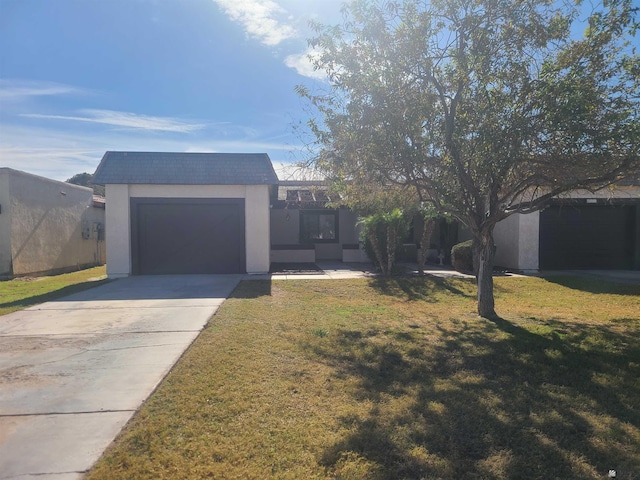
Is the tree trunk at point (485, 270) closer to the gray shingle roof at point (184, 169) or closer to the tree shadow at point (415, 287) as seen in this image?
the tree shadow at point (415, 287)

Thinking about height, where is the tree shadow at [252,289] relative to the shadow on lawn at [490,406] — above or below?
above

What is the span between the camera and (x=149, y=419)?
12.7ft

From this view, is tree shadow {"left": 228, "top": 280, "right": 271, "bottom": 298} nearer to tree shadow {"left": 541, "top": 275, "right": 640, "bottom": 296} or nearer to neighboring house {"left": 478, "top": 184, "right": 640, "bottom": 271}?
tree shadow {"left": 541, "top": 275, "right": 640, "bottom": 296}

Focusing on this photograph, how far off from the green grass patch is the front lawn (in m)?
5.14

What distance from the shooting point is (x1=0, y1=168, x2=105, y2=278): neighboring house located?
14195mm

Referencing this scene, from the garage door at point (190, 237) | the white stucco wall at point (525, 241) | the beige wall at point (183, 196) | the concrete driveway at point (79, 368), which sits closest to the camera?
the concrete driveway at point (79, 368)

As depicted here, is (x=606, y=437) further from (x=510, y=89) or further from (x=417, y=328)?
(x=510, y=89)

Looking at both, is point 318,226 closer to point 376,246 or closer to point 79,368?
point 376,246

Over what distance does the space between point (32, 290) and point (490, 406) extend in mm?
12123

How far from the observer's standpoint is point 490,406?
165 inches

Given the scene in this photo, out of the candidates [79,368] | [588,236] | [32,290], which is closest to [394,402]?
[79,368]

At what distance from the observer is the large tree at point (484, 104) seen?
589cm

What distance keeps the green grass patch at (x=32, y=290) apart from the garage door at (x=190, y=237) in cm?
182

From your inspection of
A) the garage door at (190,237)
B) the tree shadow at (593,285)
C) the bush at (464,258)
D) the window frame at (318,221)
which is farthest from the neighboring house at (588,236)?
the garage door at (190,237)
